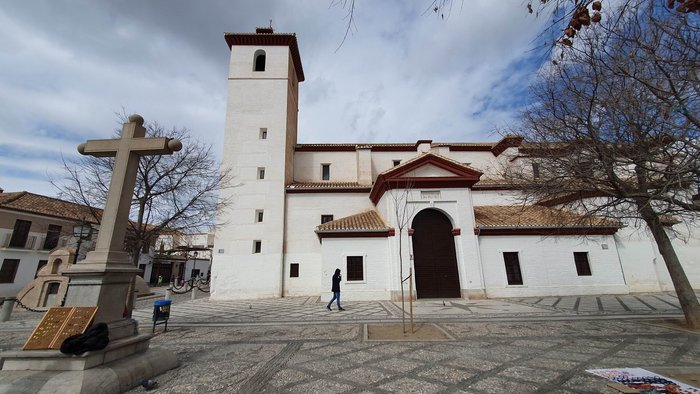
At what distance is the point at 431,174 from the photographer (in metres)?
14.2

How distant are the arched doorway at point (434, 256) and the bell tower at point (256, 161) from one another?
26.7 ft

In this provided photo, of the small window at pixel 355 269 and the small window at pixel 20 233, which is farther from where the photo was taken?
the small window at pixel 20 233

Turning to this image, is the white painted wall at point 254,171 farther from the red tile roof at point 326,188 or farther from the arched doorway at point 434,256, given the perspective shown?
the arched doorway at point 434,256

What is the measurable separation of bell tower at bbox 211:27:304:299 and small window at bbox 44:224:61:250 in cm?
1554

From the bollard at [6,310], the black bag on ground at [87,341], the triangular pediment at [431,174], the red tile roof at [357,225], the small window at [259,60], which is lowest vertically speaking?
the bollard at [6,310]

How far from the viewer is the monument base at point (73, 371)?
10.6 ft

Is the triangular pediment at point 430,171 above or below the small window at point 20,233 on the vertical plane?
above

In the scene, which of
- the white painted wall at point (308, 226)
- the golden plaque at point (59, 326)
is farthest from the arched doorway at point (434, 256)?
the golden plaque at point (59, 326)

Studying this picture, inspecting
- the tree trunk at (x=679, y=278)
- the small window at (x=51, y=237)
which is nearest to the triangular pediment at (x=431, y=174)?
the tree trunk at (x=679, y=278)

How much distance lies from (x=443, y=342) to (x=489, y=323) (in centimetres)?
275

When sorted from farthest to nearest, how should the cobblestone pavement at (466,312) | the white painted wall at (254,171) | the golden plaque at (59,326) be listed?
the white painted wall at (254,171) < the cobblestone pavement at (466,312) < the golden plaque at (59,326)

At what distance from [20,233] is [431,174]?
1158 inches

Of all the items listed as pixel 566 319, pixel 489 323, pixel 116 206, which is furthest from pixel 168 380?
pixel 566 319

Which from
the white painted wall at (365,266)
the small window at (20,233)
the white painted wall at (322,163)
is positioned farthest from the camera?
the white painted wall at (322,163)
